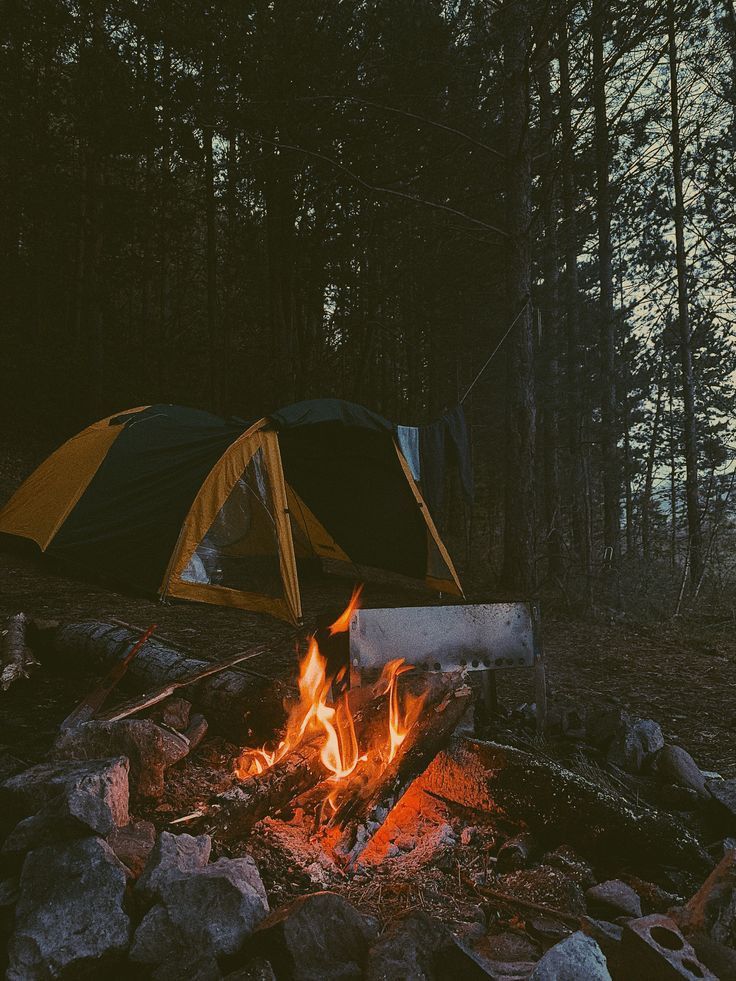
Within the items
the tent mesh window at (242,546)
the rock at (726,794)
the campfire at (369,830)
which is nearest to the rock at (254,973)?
the campfire at (369,830)

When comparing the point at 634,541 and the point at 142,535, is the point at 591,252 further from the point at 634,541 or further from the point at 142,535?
the point at 142,535

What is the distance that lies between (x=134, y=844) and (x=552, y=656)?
14.8 feet

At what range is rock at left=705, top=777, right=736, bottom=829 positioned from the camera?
2.56m

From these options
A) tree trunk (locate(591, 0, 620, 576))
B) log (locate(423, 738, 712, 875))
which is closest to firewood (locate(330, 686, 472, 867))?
log (locate(423, 738, 712, 875))

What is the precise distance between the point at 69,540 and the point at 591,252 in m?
10.7

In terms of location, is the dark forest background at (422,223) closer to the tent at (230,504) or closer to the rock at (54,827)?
the tent at (230,504)

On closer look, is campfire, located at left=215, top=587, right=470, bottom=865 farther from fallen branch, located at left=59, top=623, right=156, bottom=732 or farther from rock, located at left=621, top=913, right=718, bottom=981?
rock, located at left=621, top=913, right=718, bottom=981

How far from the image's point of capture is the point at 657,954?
59.7 inches

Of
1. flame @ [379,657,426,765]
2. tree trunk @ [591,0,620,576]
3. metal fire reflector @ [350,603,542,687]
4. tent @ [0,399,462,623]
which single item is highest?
tree trunk @ [591,0,620,576]

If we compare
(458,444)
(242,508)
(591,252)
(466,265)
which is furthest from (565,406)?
(242,508)

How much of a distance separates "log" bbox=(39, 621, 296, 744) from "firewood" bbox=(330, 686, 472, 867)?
766 millimetres

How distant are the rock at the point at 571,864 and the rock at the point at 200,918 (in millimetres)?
1082

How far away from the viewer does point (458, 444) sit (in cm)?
694

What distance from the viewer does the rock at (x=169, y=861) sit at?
71.7 inches
